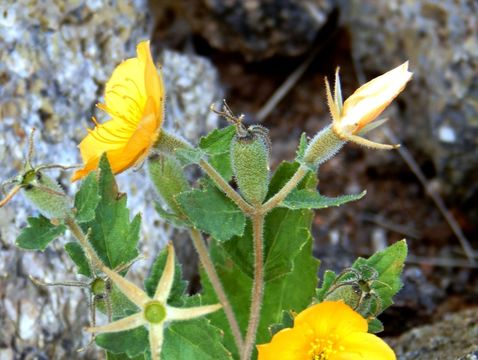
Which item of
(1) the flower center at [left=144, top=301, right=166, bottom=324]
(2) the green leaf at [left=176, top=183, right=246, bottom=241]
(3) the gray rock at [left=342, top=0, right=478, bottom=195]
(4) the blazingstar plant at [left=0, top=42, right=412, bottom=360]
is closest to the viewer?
(1) the flower center at [left=144, top=301, right=166, bottom=324]

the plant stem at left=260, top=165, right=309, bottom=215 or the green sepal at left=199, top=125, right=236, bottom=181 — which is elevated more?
the green sepal at left=199, top=125, right=236, bottom=181

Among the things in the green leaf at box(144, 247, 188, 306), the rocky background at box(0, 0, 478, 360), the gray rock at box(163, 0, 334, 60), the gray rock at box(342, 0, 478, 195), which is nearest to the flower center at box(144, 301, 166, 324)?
the green leaf at box(144, 247, 188, 306)

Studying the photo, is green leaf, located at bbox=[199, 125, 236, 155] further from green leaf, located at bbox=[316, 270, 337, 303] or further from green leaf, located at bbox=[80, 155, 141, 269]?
green leaf, located at bbox=[316, 270, 337, 303]

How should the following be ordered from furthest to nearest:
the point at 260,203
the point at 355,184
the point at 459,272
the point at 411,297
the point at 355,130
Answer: the point at 355,184, the point at 459,272, the point at 411,297, the point at 260,203, the point at 355,130

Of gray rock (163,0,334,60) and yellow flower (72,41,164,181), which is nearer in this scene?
yellow flower (72,41,164,181)

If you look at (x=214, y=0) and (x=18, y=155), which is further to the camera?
(x=214, y=0)

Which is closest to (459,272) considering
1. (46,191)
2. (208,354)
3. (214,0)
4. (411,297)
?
(411,297)

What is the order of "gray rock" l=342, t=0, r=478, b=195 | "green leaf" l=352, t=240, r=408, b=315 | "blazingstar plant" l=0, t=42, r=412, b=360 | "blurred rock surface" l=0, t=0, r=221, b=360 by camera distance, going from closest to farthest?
"blazingstar plant" l=0, t=42, r=412, b=360 < "green leaf" l=352, t=240, r=408, b=315 < "blurred rock surface" l=0, t=0, r=221, b=360 < "gray rock" l=342, t=0, r=478, b=195

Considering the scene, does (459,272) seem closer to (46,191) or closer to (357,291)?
(357,291)

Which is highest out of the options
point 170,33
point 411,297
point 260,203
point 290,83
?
point 170,33
